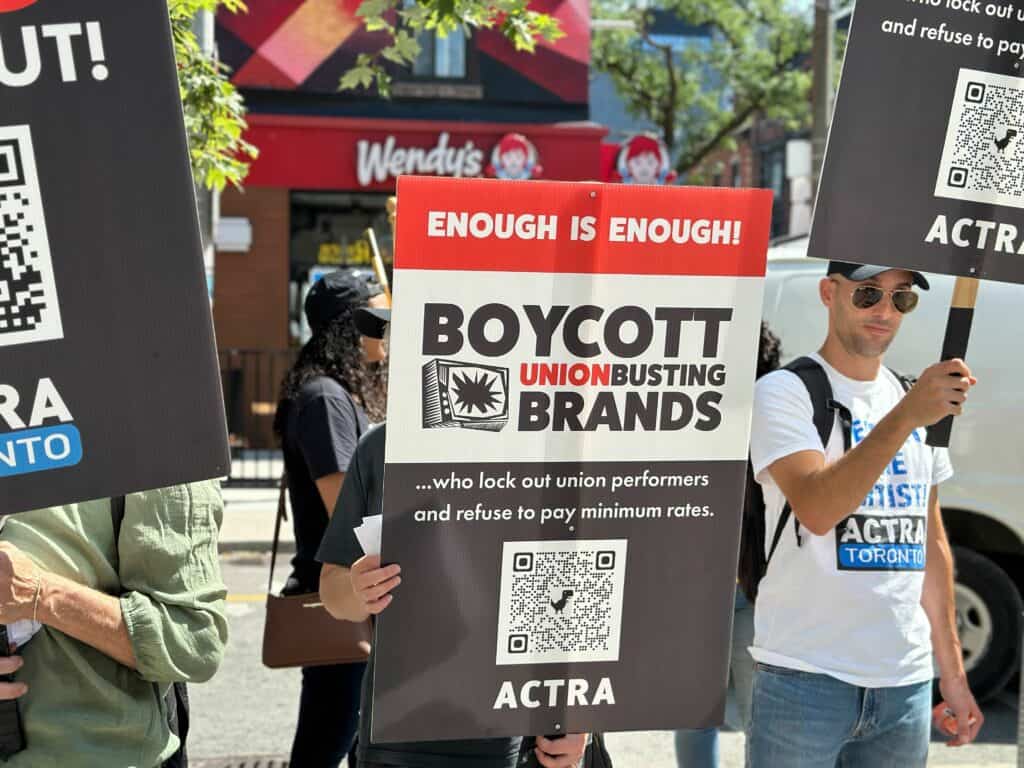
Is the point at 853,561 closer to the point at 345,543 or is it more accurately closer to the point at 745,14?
the point at 345,543

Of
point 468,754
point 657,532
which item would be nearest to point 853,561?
point 657,532

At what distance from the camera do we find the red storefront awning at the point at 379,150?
17.1 m

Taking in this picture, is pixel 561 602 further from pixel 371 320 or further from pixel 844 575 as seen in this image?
pixel 371 320

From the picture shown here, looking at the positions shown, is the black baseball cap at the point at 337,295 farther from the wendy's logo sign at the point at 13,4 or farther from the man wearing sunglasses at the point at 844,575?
the wendy's logo sign at the point at 13,4

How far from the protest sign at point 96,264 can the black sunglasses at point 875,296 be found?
1.73 m

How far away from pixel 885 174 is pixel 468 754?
1.50m

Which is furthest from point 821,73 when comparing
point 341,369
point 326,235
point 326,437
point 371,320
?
point 371,320

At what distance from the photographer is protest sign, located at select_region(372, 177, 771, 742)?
2.32 m

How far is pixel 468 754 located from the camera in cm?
270

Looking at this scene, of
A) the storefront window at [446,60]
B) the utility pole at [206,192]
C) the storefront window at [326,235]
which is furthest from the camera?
the storefront window at [446,60]

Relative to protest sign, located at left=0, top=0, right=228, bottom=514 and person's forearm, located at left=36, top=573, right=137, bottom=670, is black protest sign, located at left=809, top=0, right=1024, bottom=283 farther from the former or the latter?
person's forearm, located at left=36, top=573, right=137, bottom=670

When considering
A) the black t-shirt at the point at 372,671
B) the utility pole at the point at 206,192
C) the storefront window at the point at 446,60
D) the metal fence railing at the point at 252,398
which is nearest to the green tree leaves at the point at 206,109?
the utility pole at the point at 206,192

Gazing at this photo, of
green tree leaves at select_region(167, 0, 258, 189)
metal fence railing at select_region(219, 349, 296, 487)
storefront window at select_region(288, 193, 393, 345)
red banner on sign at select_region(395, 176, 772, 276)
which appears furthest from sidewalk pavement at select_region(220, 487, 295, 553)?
red banner on sign at select_region(395, 176, 772, 276)

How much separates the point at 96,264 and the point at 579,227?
0.85 metres
